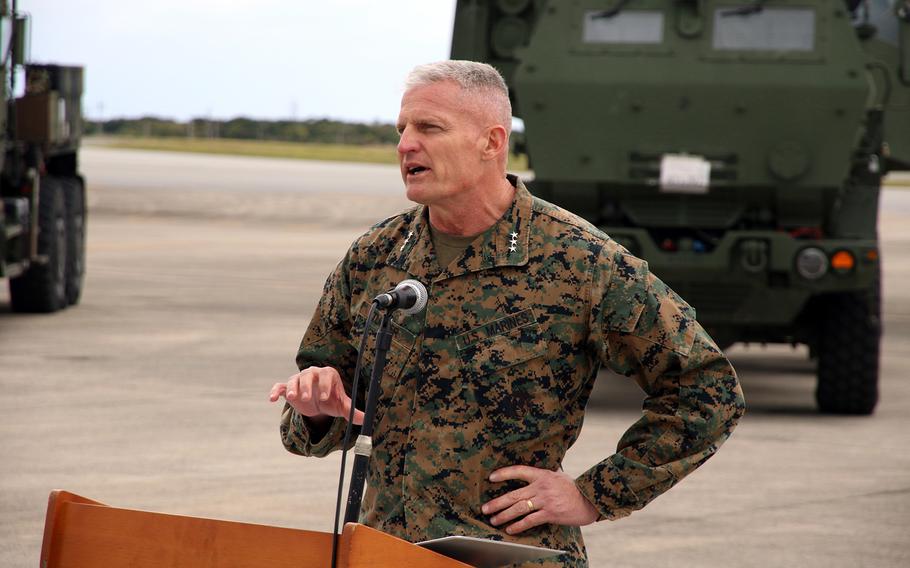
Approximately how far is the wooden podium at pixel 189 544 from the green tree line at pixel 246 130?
279 feet

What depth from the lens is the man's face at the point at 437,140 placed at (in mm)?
2936

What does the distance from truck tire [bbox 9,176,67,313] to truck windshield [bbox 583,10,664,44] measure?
6259 millimetres

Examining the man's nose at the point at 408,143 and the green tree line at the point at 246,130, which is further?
the green tree line at the point at 246,130

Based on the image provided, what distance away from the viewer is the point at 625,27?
9.93m

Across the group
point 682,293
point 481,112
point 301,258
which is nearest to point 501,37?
point 682,293

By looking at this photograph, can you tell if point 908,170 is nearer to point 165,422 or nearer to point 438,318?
point 165,422

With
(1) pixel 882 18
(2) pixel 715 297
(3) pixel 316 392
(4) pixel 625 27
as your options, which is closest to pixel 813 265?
(2) pixel 715 297

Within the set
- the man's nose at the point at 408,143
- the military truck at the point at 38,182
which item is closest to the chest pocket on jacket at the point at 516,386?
the man's nose at the point at 408,143

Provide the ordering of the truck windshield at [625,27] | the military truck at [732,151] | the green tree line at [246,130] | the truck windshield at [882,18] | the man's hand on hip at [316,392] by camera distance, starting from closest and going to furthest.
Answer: the man's hand on hip at [316,392]
the military truck at [732,151]
the truck windshield at [625,27]
the truck windshield at [882,18]
the green tree line at [246,130]

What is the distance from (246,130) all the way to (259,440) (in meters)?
81.8

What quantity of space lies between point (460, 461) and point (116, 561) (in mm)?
623

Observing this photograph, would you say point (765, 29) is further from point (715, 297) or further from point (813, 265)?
point (715, 297)

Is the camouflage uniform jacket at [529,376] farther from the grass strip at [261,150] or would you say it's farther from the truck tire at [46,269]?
the grass strip at [261,150]

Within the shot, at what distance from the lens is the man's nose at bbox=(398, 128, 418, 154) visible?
2.93 metres
